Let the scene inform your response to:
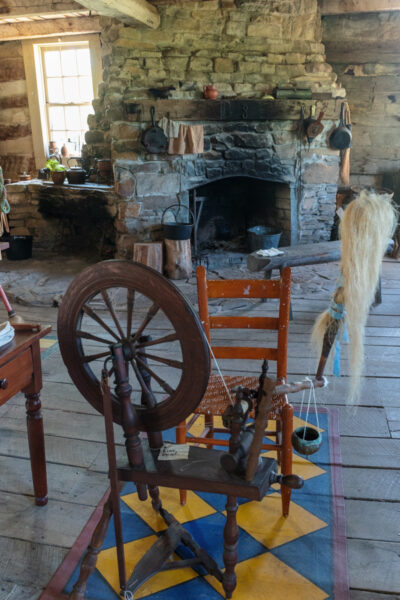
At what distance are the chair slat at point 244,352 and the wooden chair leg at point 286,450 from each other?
282 millimetres

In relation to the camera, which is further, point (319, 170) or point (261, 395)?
point (319, 170)

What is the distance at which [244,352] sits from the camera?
2.07 metres

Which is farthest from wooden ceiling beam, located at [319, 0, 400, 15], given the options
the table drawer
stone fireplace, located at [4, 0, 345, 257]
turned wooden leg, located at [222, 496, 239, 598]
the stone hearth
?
turned wooden leg, located at [222, 496, 239, 598]

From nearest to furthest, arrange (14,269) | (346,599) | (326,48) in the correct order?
(346,599) → (14,269) → (326,48)

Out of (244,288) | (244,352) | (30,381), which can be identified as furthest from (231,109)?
(30,381)

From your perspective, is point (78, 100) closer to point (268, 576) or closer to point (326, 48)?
point (326, 48)

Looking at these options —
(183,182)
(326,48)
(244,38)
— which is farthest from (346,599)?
(326,48)

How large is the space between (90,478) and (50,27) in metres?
5.14

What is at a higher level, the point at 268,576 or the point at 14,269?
the point at 14,269

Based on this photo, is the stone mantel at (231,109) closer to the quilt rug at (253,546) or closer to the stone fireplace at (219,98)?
the stone fireplace at (219,98)

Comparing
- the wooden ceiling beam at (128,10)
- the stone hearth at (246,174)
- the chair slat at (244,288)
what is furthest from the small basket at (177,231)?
the chair slat at (244,288)

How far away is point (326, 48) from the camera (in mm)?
5758

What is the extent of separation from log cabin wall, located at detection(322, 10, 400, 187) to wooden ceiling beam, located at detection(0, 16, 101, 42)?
2.59 metres

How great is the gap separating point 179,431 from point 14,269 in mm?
3780
